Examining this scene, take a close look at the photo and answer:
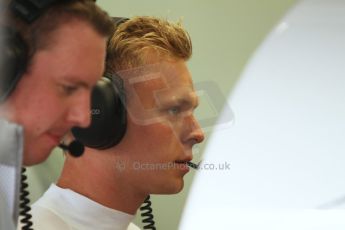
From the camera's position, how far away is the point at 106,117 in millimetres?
819

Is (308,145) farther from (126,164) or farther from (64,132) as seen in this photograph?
(64,132)

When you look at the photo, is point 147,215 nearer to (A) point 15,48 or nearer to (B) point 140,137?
(B) point 140,137

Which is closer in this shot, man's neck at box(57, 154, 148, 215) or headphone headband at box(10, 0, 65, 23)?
headphone headband at box(10, 0, 65, 23)

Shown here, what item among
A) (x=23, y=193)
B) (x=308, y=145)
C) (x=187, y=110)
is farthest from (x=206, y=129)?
(x=23, y=193)

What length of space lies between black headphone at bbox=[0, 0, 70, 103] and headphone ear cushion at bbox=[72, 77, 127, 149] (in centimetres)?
16

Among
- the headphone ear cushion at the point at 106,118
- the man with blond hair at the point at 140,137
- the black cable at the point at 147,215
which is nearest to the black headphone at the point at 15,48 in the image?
the headphone ear cushion at the point at 106,118

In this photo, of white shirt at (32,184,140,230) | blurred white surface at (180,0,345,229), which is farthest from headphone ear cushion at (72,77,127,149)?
blurred white surface at (180,0,345,229)

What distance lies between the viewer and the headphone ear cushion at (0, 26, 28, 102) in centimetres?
57

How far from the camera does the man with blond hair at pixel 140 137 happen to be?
0.92 m

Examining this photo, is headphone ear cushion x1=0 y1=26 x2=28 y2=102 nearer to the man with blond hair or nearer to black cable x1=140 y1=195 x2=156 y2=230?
the man with blond hair

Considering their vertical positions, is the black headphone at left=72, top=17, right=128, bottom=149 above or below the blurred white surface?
above

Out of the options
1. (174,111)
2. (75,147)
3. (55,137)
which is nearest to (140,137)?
(174,111)

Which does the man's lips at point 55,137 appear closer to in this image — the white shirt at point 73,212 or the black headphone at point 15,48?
the black headphone at point 15,48

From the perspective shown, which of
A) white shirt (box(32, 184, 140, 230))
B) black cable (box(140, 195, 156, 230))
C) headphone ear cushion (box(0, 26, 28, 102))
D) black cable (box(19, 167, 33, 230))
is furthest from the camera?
black cable (box(140, 195, 156, 230))
